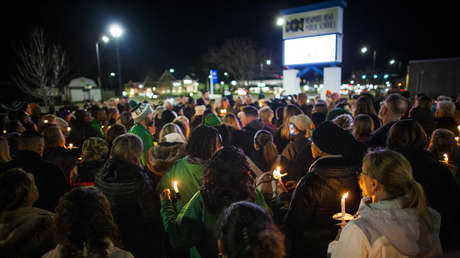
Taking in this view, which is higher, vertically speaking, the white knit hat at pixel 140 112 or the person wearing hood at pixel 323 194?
the white knit hat at pixel 140 112

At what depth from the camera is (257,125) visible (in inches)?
249

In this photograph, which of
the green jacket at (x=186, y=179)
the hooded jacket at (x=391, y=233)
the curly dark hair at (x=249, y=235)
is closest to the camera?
the curly dark hair at (x=249, y=235)

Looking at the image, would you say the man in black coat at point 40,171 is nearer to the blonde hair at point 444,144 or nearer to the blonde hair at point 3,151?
the blonde hair at point 3,151

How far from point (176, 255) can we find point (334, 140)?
2149mm

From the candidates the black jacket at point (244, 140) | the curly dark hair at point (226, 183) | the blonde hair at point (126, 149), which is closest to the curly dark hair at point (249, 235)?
the curly dark hair at point (226, 183)

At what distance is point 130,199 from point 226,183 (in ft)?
4.60

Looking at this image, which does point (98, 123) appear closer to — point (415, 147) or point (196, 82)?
point (415, 147)

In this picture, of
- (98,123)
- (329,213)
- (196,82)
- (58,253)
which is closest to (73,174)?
(58,253)

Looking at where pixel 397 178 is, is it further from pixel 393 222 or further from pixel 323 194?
pixel 323 194

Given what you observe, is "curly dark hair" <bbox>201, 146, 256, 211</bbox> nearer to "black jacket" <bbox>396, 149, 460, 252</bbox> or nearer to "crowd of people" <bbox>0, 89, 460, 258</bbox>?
"crowd of people" <bbox>0, 89, 460, 258</bbox>

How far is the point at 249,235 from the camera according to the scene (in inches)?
59.2

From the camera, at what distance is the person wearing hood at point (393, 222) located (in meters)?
1.86

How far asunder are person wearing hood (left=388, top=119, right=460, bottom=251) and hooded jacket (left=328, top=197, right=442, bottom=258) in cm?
94

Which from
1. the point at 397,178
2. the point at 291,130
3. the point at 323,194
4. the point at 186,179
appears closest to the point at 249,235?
the point at 397,178
